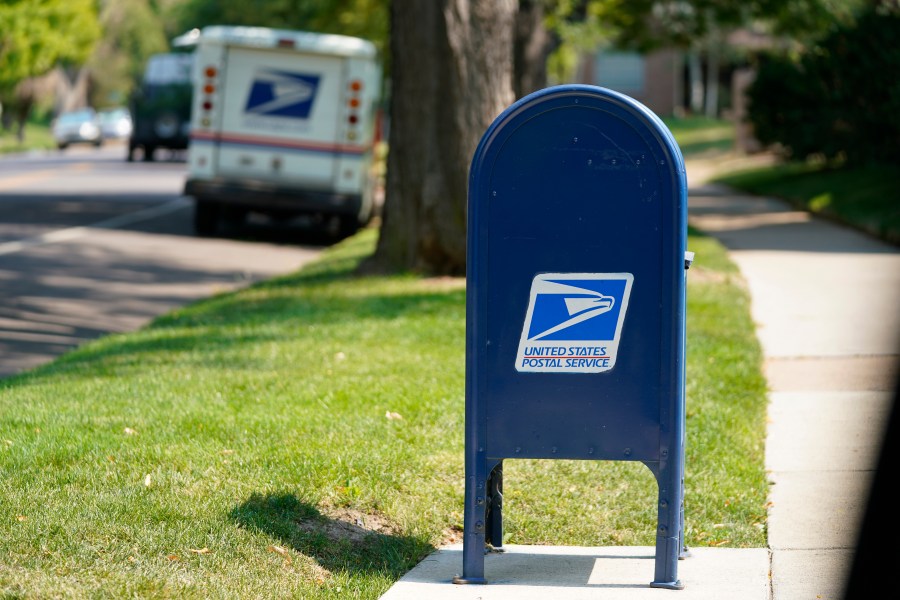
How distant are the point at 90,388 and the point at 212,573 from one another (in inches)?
124

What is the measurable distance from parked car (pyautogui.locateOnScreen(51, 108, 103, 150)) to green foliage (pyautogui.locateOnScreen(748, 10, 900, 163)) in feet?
118

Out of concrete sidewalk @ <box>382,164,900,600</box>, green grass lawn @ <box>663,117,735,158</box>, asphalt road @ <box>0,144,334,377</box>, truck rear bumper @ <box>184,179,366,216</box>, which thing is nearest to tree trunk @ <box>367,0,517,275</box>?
asphalt road @ <box>0,144,334,377</box>

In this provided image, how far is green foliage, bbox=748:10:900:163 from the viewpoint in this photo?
19109 mm

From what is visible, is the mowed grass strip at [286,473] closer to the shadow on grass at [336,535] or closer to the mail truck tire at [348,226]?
the shadow on grass at [336,535]

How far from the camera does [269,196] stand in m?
18.1

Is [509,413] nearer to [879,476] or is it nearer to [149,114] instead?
[879,476]

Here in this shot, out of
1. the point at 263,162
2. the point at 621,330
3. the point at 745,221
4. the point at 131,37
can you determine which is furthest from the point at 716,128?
the point at 131,37

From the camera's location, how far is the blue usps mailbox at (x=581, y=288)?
455 cm

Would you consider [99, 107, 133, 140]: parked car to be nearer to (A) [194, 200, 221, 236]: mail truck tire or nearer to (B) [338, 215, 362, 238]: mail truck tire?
(A) [194, 200, 221, 236]: mail truck tire

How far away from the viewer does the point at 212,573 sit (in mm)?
4562

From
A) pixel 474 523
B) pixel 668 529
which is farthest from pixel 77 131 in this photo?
pixel 668 529

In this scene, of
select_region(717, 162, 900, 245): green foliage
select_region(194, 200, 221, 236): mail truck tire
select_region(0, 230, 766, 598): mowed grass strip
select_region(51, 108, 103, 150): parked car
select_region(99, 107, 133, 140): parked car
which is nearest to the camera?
select_region(0, 230, 766, 598): mowed grass strip

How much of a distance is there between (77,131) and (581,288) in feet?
169

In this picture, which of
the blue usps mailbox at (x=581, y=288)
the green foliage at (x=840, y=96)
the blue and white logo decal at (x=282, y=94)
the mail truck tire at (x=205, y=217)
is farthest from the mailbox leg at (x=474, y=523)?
the mail truck tire at (x=205, y=217)
